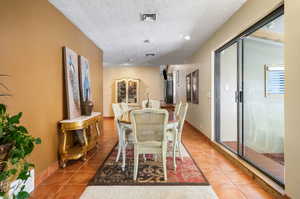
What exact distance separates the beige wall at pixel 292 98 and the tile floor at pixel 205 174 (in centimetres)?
43

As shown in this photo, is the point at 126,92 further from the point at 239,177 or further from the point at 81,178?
the point at 239,177

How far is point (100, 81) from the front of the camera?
Result: 5.23m

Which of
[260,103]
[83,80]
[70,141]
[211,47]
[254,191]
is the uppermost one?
[211,47]

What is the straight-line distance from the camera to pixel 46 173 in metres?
2.52

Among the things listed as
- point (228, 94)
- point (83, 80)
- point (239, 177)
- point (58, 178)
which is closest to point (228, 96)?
point (228, 94)

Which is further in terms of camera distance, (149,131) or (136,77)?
(136,77)

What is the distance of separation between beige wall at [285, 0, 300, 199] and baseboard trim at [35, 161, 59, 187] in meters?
2.88

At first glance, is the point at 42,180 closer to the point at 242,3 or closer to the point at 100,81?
the point at 100,81

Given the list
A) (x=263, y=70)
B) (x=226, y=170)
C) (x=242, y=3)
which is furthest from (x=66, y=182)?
(x=242, y=3)

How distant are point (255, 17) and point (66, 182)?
3326 mm

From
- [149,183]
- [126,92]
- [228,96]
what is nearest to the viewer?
[149,183]

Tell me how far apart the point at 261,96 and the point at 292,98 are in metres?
1.06

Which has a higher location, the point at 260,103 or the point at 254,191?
the point at 260,103

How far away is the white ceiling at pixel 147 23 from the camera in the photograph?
8.75 feet
